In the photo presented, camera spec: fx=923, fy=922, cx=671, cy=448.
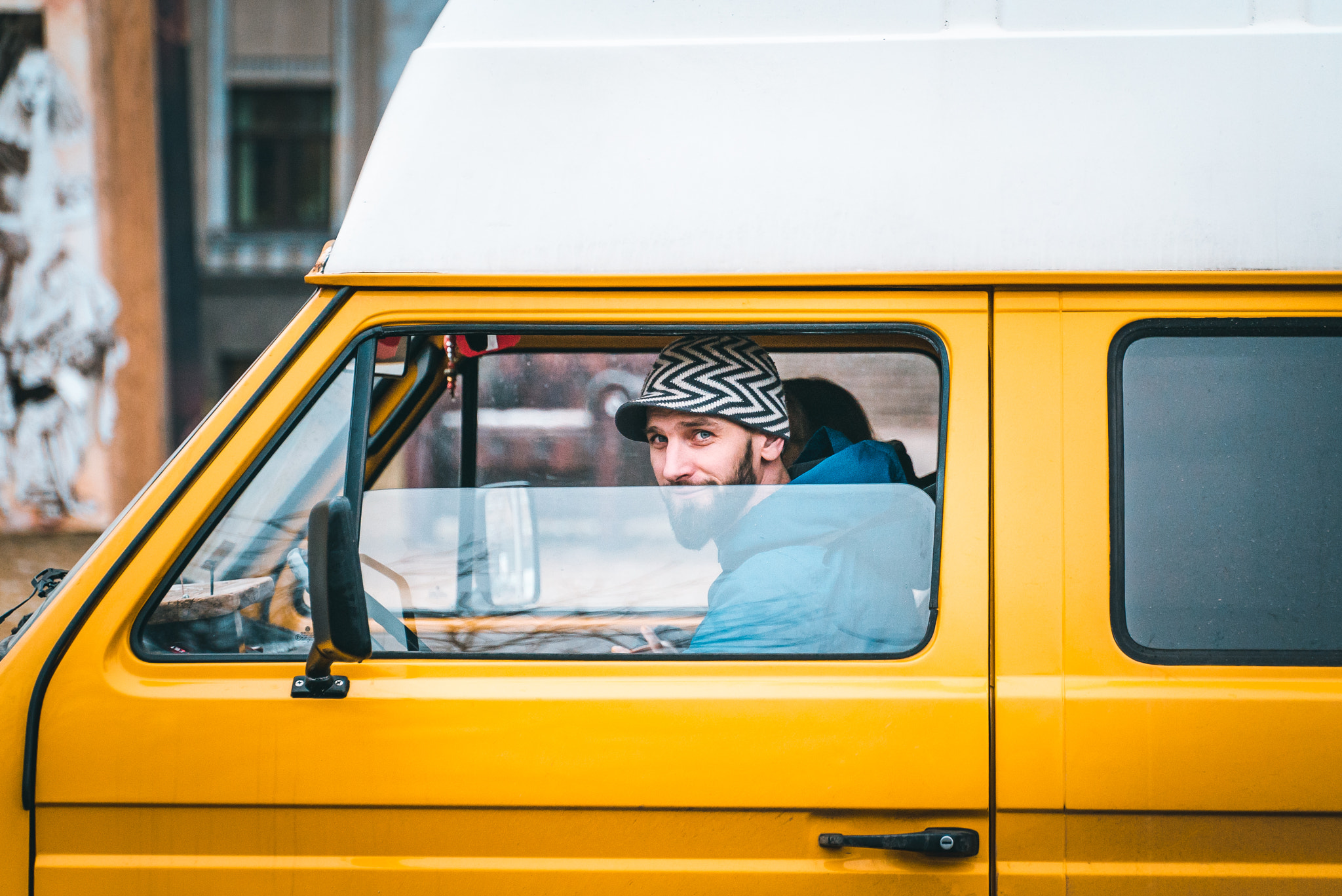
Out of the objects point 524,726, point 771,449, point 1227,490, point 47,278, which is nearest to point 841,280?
point 771,449

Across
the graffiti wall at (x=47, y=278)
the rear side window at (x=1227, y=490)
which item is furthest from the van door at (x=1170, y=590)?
the graffiti wall at (x=47, y=278)

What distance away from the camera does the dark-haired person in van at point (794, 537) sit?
161 cm

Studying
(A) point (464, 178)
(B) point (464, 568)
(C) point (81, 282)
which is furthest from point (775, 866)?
(C) point (81, 282)

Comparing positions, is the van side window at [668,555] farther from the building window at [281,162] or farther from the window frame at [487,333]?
the building window at [281,162]

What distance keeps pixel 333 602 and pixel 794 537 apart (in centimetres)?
79

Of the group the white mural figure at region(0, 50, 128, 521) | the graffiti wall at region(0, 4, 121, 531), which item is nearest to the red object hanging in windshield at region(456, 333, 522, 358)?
the graffiti wall at region(0, 4, 121, 531)

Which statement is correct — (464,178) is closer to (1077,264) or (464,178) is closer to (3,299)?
(1077,264)

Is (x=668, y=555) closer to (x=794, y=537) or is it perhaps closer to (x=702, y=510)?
(x=702, y=510)

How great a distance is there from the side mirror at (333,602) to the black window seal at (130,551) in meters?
0.32

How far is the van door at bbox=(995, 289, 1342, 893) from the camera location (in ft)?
4.84

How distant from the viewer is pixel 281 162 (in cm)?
1138

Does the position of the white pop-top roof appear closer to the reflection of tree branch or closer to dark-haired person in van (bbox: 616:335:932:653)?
dark-haired person in van (bbox: 616:335:932:653)

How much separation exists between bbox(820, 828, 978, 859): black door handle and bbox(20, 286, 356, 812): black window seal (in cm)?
122

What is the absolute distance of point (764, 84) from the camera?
1.62 meters
